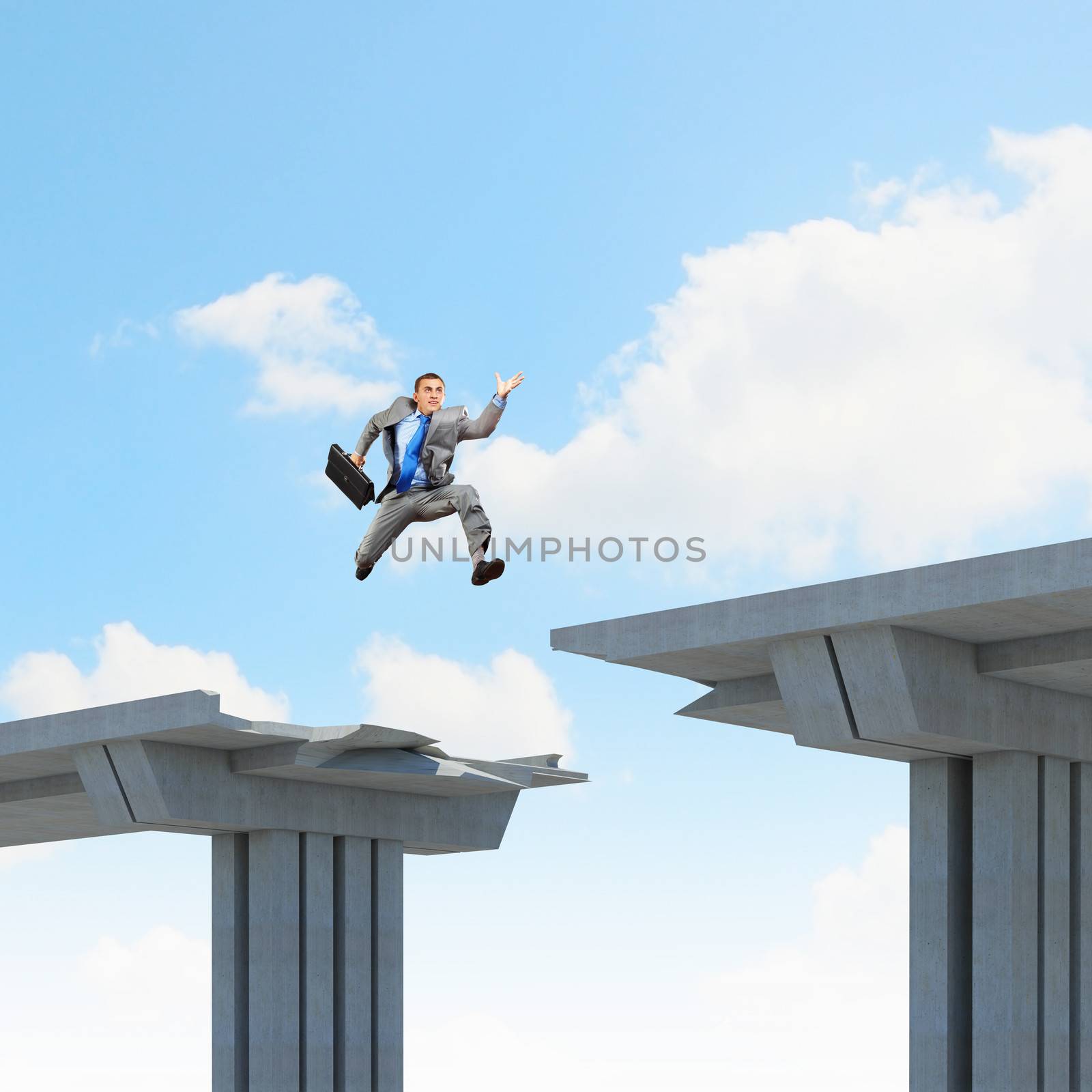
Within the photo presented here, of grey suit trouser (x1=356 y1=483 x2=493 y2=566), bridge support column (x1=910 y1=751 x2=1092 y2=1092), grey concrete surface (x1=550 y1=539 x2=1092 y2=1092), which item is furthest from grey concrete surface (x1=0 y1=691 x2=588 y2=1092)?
bridge support column (x1=910 y1=751 x2=1092 y2=1092)

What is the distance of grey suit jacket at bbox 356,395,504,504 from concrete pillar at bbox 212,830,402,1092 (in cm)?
648

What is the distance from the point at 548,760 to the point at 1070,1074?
346 inches

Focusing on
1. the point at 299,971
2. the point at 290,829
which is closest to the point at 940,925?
the point at 290,829

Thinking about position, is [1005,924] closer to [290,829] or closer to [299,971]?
[290,829]

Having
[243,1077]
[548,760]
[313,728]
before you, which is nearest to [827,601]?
[313,728]

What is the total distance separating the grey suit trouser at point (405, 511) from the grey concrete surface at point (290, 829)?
9.50 ft

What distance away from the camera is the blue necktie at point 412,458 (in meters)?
19.3

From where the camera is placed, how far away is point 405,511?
19281mm

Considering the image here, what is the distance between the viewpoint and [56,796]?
950 inches

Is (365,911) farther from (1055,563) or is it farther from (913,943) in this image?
(1055,563)

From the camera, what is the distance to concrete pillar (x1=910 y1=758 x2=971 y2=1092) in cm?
1852

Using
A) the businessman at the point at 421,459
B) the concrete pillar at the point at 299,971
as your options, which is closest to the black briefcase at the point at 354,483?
the businessman at the point at 421,459

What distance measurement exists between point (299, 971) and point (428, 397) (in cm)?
836

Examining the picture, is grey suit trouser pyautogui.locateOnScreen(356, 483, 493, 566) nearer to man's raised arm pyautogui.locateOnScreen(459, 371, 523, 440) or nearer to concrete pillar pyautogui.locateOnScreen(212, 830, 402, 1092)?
man's raised arm pyautogui.locateOnScreen(459, 371, 523, 440)
